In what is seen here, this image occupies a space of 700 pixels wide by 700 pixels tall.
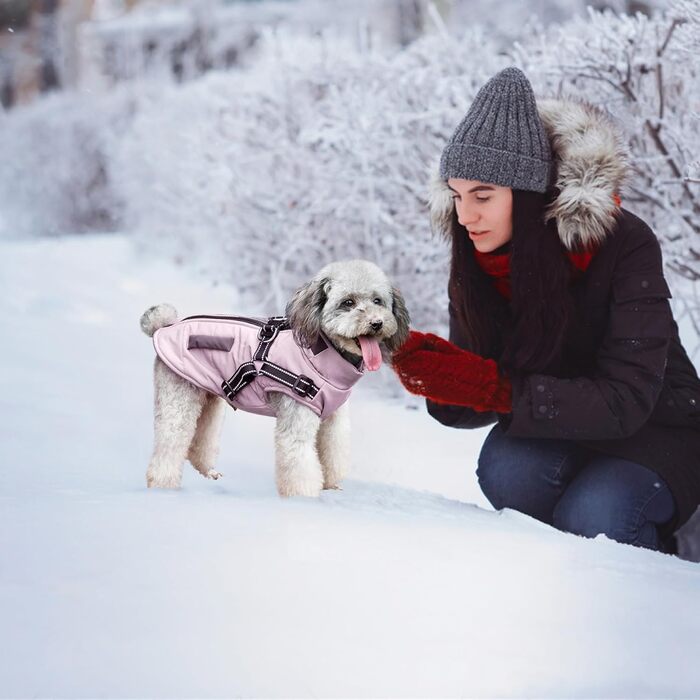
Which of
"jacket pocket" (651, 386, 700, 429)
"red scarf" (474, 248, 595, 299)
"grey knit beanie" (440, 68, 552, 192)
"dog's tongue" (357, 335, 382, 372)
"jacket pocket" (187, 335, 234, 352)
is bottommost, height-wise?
"jacket pocket" (651, 386, 700, 429)

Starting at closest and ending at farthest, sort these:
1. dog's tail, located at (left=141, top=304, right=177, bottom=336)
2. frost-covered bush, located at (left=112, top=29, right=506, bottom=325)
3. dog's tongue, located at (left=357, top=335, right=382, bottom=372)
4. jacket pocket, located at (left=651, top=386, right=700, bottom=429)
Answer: dog's tongue, located at (left=357, top=335, right=382, bottom=372), jacket pocket, located at (left=651, top=386, right=700, bottom=429), dog's tail, located at (left=141, top=304, right=177, bottom=336), frost-covered bush, located at (left=112, top=29, right=506, bottom=325)

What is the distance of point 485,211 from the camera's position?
2.44m

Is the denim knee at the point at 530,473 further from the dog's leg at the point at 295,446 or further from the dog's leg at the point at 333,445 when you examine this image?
the dog's leg at the point at 295,446

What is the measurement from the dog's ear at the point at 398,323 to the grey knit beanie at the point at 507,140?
42 cm

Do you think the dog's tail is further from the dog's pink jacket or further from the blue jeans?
the blue jeans

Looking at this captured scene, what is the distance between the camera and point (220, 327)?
102 inches

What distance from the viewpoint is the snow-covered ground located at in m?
1.45

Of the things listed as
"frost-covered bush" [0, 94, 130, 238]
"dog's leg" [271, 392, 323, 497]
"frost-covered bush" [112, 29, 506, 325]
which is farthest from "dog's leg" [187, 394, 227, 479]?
"frost-covered bush" [0, 94, 130, 238]

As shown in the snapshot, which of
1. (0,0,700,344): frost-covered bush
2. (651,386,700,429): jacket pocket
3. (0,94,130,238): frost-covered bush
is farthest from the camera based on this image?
(0,94,130,238): frost-covered bush

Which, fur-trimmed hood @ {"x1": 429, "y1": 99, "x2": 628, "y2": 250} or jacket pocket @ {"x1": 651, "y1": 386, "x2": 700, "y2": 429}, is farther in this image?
jacket pocket @ {"x1": 651, "y1": 386, "x2": 700, "y2": 429}

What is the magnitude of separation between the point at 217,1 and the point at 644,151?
75.5 ft

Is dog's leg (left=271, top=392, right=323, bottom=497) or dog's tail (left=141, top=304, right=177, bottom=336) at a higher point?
dog's tail (left=141, top=304, right=177, bottom=336)

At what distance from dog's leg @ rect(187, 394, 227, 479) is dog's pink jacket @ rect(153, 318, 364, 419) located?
0.21m

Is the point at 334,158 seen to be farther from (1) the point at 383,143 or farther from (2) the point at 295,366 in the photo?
(2) the point at 295,366
